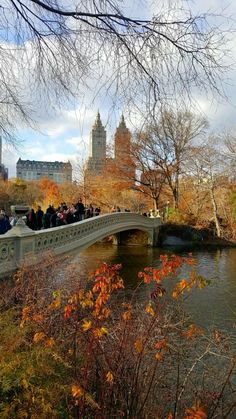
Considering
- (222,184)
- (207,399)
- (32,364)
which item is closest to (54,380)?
(32,364)

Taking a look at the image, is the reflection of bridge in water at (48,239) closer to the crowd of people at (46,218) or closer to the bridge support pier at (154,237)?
the crowd of people at (46,218)

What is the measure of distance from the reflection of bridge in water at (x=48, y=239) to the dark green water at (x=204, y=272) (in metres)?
2.27

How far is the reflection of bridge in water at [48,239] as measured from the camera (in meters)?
10.5

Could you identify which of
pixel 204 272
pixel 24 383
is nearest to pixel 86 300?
pixel 24 383

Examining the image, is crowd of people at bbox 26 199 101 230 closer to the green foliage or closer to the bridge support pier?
the green foliage

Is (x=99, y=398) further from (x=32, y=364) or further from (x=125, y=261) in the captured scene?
(x=125, y=261)

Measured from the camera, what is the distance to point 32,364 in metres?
3.56

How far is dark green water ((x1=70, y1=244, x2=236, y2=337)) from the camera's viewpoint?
45.4 ft

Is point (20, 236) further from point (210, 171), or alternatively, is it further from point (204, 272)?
point (210, 171)

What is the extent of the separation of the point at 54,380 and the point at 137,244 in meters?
38.7

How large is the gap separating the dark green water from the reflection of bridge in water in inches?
89.5

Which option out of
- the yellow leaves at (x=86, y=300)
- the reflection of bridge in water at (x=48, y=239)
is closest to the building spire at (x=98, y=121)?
the yellow leaves at (x=86, y=300)

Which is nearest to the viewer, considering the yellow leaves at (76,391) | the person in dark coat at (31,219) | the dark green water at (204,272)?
the yellow leaves at (76,391)

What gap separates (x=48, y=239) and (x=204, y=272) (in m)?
13.2
